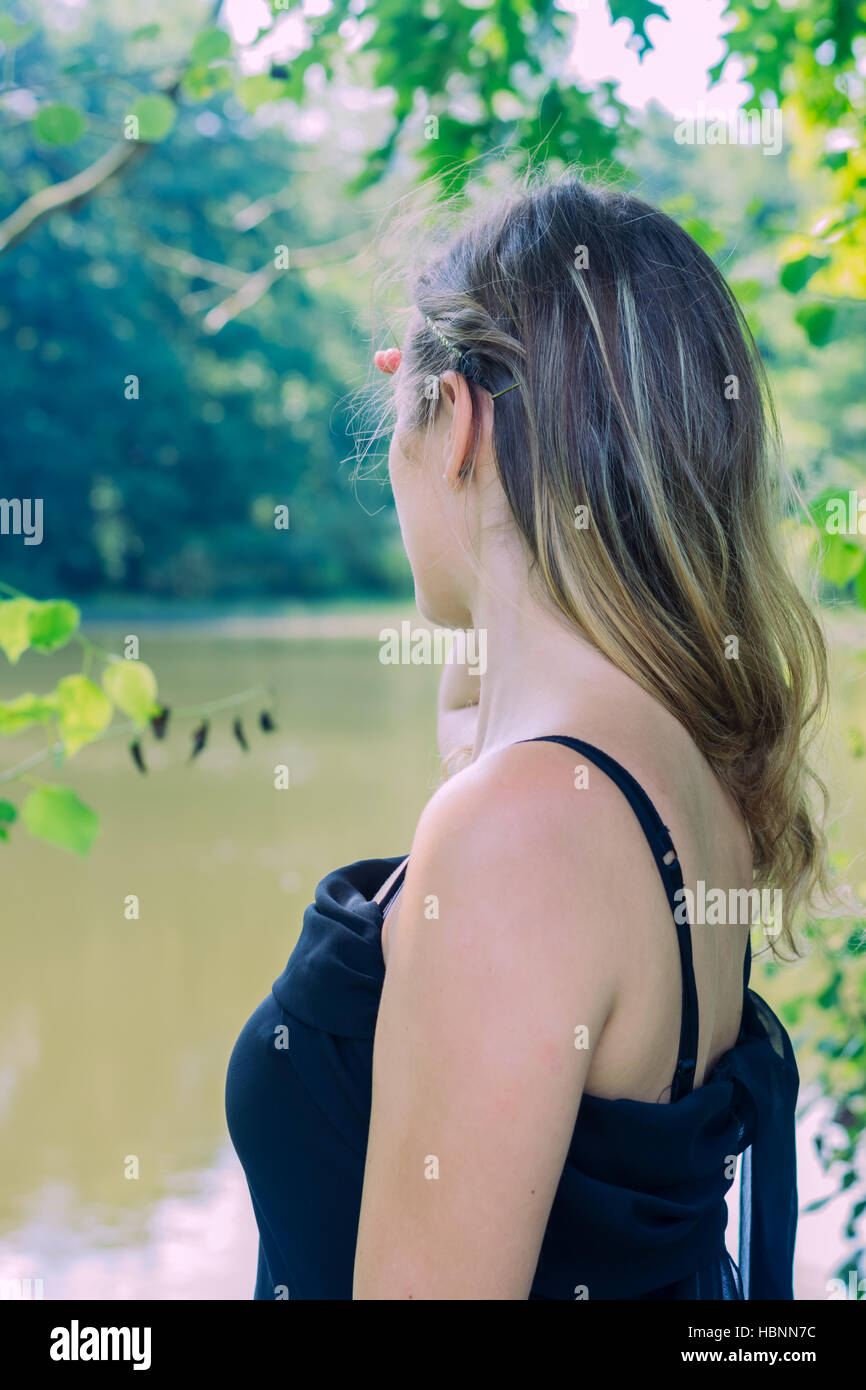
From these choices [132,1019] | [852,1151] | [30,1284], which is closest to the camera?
[852,1151]

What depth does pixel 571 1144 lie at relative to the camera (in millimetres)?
793

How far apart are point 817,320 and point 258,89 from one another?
1.14 m

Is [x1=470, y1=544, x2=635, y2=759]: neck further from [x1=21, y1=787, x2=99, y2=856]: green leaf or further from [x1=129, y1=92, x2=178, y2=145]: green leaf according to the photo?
[x1=129, y1=92, x2=178, y2=145]: green leaf

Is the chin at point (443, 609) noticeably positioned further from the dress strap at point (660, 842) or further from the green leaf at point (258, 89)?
the green leaf at point (258, 89)

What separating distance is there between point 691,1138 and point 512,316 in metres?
0.56

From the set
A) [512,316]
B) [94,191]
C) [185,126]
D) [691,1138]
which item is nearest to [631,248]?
[512,316]

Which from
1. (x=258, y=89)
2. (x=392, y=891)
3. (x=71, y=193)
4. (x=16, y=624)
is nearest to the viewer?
(x=392, y=891)

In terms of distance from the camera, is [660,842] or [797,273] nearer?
[660,842]

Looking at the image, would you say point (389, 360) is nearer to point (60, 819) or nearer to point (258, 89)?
point (60, 819)

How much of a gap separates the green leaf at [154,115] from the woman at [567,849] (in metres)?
0.89

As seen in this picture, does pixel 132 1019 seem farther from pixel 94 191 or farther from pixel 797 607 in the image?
pixel 797 607

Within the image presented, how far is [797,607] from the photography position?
98cm

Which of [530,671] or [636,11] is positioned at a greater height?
[636,11]

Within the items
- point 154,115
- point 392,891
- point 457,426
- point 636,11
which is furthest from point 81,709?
point 636,11
